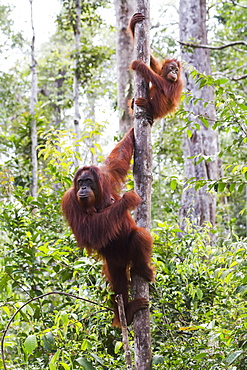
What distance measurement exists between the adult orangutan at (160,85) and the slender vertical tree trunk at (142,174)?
0.19 feet

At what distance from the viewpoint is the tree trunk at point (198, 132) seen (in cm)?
642

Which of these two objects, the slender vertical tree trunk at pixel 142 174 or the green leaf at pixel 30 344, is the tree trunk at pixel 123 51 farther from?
the green leaf at pixel 30 344

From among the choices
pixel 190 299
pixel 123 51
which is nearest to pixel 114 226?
pixel 190 299

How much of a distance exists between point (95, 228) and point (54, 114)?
12701 mm

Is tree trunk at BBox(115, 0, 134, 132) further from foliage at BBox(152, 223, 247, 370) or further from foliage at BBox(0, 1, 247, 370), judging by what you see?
foliage at BBox(152, 223, 247, 370)

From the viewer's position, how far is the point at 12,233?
166 inches

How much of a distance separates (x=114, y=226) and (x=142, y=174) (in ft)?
1.40

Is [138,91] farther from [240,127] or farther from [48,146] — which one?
[48,146]

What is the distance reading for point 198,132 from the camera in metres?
6.75

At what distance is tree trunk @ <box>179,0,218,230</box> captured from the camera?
6422 millimetres

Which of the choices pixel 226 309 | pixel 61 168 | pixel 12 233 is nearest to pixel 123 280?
pixel 226 309

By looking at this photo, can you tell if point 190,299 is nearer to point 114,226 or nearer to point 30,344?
point 114,226

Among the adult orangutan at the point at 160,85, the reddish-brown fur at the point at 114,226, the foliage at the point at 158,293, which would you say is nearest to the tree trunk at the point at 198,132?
the adult orangutan at the point at 160,85

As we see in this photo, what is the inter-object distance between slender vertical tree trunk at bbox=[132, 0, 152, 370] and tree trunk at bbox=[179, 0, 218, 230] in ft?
9.43
